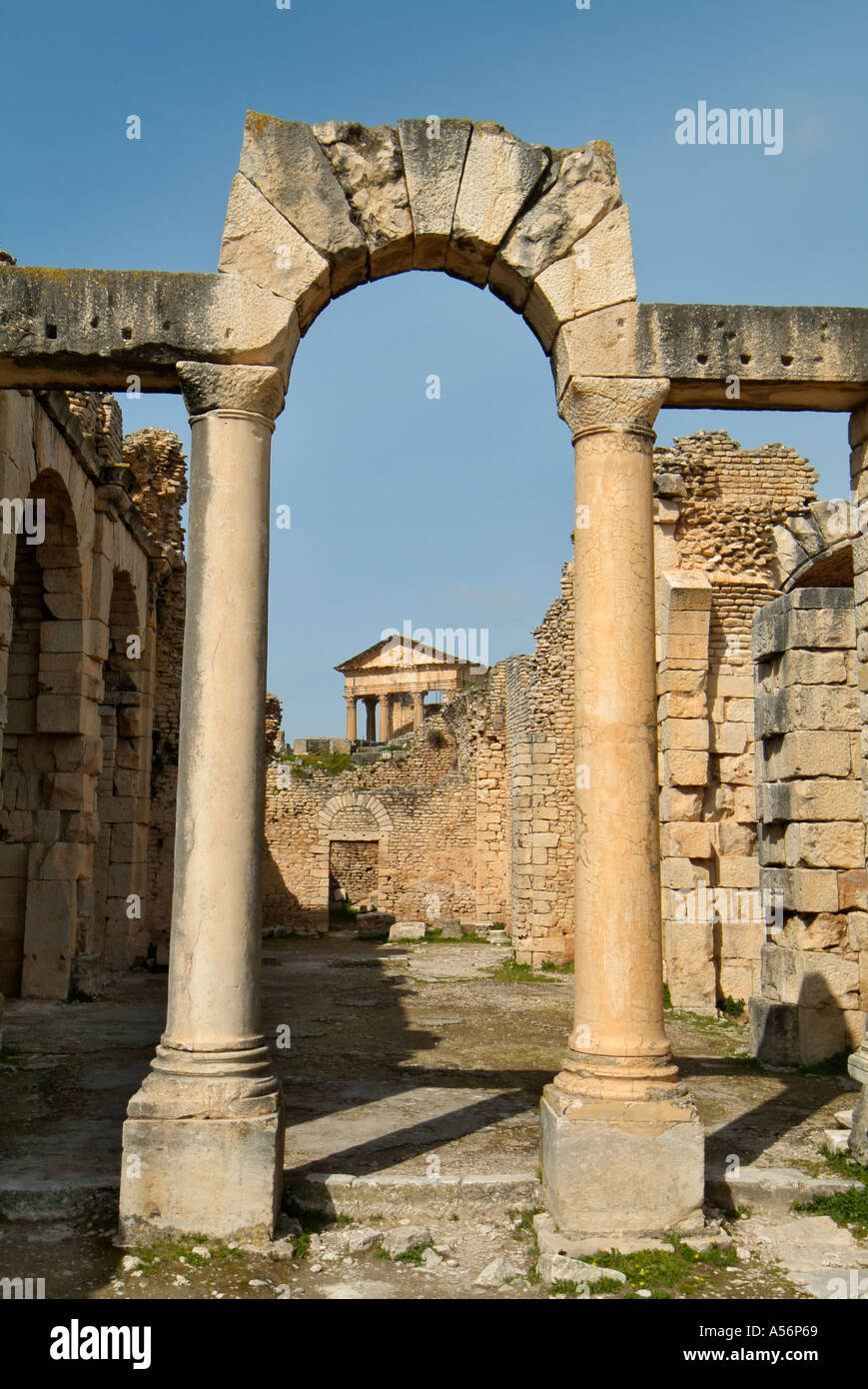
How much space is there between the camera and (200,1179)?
4.98 meters

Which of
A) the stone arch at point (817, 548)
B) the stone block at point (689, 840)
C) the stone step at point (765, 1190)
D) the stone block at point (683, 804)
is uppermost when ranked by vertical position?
the stone arch at point (817, 548)

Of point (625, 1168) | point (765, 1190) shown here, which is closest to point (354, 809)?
point (765, 1190)

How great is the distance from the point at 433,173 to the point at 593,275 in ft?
3.34

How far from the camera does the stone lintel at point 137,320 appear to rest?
561 cm

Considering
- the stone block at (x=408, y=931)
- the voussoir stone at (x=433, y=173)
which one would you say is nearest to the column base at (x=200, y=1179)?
the voussoir stone at (x=433, y=173)

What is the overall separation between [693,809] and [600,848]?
7.27 meters

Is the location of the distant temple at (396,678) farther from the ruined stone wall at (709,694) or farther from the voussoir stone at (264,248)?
the voussoir stone at (264,248)

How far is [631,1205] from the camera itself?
198 inches

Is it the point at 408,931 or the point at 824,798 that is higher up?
the point at 824,798

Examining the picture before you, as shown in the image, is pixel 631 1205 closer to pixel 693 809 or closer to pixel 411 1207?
pixel 411 1207

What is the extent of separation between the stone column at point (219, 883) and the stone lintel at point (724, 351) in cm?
169

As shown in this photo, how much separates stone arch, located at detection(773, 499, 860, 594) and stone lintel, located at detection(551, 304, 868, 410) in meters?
3.68

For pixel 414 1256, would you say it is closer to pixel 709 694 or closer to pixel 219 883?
pixel 219 883
